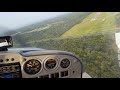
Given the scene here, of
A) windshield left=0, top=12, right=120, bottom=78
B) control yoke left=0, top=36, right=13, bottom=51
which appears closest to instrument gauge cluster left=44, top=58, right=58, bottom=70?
windshield left=0, top=12, right=120, bottom=78

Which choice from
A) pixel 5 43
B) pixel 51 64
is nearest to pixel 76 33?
pixel 51 64

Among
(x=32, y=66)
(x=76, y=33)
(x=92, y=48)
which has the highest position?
(x=76, y=33)

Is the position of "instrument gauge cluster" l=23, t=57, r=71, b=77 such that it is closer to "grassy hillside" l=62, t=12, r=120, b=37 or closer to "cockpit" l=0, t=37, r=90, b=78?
"cockpit" l=0, t=37, r=90, b=78

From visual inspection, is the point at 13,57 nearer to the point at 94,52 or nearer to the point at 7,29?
the point at 7,29

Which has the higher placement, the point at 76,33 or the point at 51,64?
the point at 76,33

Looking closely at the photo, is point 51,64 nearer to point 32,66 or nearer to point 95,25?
point 32,66
